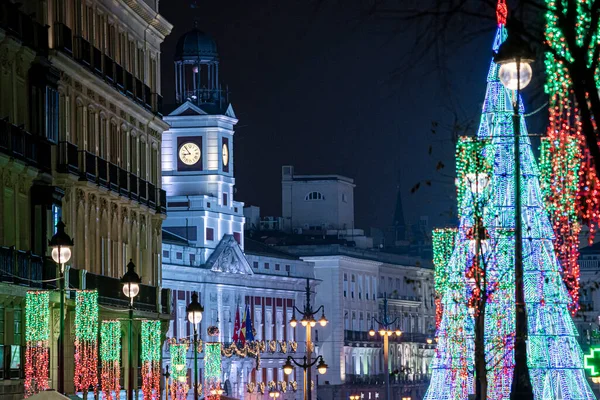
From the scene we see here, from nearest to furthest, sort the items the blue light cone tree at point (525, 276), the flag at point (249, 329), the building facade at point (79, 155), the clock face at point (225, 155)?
the building facade at point (79, 155), the blue light cone tree at point (525, 276), the clock face at point (225, 155), the flag at point (249, 329)

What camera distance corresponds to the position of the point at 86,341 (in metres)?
51.2

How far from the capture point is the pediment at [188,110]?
122 metres

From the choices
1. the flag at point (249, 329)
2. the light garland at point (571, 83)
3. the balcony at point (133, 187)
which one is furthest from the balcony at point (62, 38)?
the flag at point (249, 329)

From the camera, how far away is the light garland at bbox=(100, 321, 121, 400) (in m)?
53.6

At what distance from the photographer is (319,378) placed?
484 feet

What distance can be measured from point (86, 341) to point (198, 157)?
239ft

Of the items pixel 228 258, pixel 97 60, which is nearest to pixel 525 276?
pixel 97 60

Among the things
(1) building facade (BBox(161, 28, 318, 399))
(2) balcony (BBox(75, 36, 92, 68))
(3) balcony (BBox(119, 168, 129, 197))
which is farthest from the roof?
(2) balcony (BBox(75, 36, 92, 68))

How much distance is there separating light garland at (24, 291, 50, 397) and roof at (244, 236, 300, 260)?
85.7m

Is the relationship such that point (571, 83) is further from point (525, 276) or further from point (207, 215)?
point (207, 215)

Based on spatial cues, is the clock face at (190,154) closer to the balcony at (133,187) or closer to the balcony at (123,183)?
the balcony at (133,187)

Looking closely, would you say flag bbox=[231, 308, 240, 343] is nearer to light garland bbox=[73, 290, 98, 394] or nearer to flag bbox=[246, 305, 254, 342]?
flag bbox=[246, 305, 254, 342]

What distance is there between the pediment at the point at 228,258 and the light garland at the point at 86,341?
68.4m

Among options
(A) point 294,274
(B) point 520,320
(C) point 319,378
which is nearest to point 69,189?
(B) point 520,320
